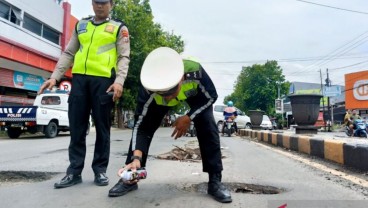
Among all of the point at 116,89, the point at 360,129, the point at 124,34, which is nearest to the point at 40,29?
the point at 360,129

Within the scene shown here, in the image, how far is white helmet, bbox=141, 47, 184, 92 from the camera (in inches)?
99.6

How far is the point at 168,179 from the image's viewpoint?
12.0 feet

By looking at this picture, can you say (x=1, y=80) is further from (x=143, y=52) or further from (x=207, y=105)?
(x=207, y=105)

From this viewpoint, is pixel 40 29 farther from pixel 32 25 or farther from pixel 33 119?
pixel 33 119

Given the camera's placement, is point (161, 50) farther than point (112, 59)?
No

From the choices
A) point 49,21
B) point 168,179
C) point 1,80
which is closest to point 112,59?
point 168,179

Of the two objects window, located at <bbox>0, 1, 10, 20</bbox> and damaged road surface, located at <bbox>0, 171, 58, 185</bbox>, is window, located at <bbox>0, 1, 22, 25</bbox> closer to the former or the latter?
window, located at <bbox>0, 1, 10, 20</bbox>

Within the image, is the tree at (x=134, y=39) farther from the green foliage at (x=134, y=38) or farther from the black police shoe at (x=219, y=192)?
the black police shoe at (x=219, y=192)

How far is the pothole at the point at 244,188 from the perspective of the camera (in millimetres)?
3164

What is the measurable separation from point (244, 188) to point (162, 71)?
4.65 ft

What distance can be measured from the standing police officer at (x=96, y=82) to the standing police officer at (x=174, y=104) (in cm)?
47

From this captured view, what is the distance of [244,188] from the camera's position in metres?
3.28

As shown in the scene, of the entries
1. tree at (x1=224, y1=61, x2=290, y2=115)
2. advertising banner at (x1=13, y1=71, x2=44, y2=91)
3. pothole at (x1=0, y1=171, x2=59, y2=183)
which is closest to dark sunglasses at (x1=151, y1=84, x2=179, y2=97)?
pothole at (x1=0, y1=171, x2=59, y2=183)

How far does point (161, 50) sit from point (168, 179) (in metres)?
1.51
